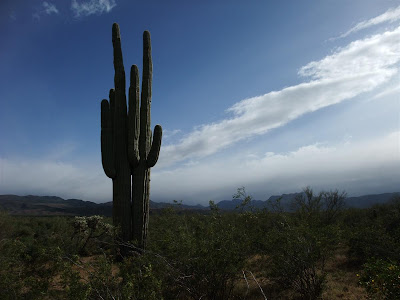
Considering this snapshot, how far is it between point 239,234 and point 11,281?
14.0ft

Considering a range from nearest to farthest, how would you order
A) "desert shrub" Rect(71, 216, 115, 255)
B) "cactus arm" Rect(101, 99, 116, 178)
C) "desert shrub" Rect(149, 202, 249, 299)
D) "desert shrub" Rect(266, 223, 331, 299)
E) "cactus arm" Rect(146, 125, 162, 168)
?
"desert shrub" Rect(149, 202, 249, 299)
"desert shrub" Rect(266, 223, 331, 299)
"cactus arm" Rect(101, 99, 116, 178)
"cactus arm" Rect(146, 125, 162, 168)
"desert shrub" Rect(71, 216, 115, 255)

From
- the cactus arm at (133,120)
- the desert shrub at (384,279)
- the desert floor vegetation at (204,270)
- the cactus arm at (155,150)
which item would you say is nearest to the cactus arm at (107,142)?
the cactus arm at (133,120)

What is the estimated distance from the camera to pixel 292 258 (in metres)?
5.55

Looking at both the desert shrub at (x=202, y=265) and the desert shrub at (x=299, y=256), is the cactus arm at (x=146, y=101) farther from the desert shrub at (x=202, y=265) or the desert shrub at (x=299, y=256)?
the desert shrub at (x=299, y=256)

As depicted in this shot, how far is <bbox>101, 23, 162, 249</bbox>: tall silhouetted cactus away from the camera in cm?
975

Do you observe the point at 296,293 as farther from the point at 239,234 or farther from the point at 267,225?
the point at 267,225

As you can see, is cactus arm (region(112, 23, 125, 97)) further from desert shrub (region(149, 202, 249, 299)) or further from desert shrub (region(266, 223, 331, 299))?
desert shrub (region(266, 223, 331, 299))

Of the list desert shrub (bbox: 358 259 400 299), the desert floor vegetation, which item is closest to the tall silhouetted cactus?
the desert floor vegetation

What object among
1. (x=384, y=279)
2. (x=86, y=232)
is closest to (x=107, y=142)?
(x=86, y=232)

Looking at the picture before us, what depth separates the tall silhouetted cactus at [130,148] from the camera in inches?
384

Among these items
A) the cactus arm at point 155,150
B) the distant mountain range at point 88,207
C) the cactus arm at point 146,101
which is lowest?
the distant mountain range at point 88,207

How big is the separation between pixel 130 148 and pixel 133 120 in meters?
1.12

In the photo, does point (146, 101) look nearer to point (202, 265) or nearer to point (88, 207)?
point (202, 265)

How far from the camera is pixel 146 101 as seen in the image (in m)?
10.5
